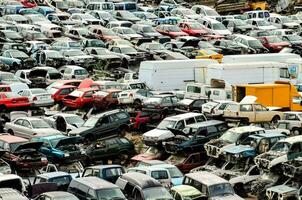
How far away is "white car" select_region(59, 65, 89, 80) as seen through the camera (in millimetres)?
45219

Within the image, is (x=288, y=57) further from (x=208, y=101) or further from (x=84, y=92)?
(x=84, y=92)

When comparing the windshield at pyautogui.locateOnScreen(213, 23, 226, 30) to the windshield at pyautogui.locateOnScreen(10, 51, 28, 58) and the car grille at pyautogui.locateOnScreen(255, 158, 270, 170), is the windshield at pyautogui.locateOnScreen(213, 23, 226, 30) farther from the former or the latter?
the car grille at pyautogui.locateOnScreen(255, 158, 270, 170)

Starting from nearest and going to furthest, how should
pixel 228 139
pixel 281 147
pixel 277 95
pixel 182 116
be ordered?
pixel 281 147, pixel 228 139, pixel 182 116, pixel 277 95

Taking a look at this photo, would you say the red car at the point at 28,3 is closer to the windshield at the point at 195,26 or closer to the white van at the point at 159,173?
the windshield at the point at 195,26

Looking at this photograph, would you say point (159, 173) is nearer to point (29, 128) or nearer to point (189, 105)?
point (29, 128)

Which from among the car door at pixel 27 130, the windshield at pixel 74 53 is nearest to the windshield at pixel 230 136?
the car door at pixel 27 130

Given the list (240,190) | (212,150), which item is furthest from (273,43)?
(240,190)

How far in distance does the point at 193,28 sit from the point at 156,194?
36070mm

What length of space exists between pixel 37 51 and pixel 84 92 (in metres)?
11.7

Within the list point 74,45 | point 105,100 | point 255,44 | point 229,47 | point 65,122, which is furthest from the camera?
point 255,44

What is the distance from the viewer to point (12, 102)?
38344mm

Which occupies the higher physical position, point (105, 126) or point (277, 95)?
point (277, 95)

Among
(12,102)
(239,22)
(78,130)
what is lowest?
(78,130)

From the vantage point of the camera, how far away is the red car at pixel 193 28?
58625 mm
